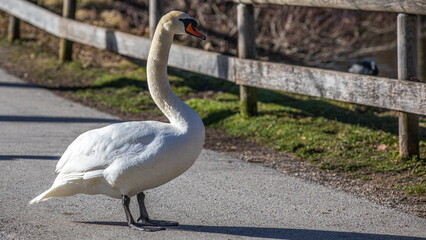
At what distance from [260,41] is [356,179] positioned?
777cm

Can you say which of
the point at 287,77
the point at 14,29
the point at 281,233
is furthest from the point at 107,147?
the point at 14,29

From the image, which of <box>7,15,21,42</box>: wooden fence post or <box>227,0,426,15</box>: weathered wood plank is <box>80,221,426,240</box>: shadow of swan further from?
<box>7,15,21,42</box>: wooden fence post

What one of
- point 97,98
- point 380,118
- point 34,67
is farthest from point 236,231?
point 34,67

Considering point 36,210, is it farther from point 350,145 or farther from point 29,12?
point 29,12

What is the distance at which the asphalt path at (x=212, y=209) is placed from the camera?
4641 mm

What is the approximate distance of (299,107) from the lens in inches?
336

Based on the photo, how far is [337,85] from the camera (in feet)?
22.2

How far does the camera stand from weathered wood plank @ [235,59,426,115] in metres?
5.97

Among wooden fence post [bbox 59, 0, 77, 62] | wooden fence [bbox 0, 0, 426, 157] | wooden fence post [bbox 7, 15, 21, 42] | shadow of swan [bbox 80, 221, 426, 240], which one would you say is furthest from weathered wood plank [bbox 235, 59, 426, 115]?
wooden fence post [bbox 7, 15, 21, 42]

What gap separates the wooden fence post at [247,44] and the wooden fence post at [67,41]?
4659 mm

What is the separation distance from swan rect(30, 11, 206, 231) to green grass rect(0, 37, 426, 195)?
2152mm

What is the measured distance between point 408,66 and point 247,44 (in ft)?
7.61

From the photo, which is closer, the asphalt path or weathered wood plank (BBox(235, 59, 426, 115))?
the asphalt path

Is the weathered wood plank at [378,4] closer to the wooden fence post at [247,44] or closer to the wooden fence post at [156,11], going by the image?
the wooden fence post at [247,44]
